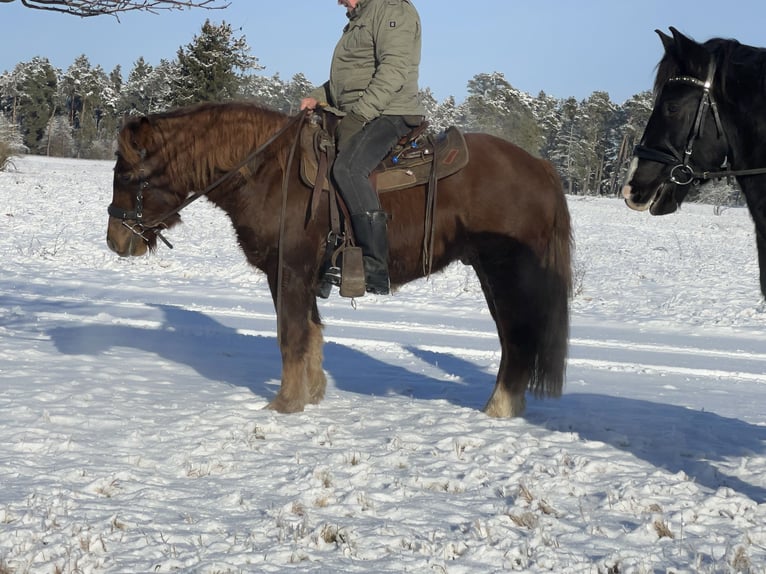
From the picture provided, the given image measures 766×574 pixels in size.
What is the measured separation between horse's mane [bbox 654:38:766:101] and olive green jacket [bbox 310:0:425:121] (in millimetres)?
2310

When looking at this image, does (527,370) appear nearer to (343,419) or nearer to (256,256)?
(343,419)

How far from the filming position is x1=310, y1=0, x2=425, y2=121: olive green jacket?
19.6ft

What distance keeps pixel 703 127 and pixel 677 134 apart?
13 cm

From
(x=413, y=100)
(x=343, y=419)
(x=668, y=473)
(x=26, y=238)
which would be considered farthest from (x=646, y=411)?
(x=26, y=238)

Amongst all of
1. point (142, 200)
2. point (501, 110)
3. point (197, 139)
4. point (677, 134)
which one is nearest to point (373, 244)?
point (197, 139)

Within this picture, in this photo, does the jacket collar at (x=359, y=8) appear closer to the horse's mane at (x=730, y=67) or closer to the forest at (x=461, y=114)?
the horse's mane at (x=730, y=67)

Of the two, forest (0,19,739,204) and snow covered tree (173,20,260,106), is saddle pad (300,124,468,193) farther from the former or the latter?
forest (0,19,739,204)

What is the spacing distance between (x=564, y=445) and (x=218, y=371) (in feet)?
12.5

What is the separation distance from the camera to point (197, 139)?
6.46m

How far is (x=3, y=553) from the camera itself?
→ 343cm

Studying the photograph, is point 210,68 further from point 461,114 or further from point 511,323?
point 461,114

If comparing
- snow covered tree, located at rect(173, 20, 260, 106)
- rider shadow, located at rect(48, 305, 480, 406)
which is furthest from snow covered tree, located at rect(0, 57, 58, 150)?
rider shadow, located at rect(48, 305, 480, 406)

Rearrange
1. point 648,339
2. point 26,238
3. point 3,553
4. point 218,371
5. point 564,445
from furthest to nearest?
point 26,238
point 648,339
point 218,371
point 564,445
point 3,553

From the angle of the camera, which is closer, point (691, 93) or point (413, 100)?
point (691, 93)
